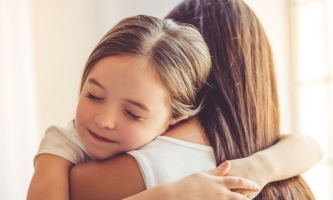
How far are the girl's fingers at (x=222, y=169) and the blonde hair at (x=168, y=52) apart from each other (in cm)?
16

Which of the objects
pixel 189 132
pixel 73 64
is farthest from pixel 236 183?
pixel 73 64

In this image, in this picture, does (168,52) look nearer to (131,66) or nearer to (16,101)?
(131,66)

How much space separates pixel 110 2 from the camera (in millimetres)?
2031

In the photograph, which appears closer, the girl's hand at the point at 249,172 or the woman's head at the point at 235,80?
the girl's hand at the point at 249,172

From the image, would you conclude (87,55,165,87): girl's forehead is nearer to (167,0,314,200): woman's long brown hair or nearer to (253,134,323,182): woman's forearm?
(167,0,314,200): woman's long brown hair

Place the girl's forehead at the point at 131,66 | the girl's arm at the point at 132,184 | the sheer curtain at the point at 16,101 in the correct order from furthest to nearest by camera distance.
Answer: the sheer curtain at the point at 16,101
the girl's forehead at the point at 131,66
the girl's arm at the point at 132,184

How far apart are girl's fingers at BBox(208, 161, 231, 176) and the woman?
3cm

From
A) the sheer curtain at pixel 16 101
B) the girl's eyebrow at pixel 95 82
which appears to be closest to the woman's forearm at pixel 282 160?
the girl's eyebrow at pixel 95 82

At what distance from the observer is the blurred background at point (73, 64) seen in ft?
5.30

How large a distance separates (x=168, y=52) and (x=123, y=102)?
14 centimetres

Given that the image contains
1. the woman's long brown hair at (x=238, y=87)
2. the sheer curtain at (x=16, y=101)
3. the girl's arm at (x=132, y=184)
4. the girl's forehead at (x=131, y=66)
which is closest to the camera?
the girl's arm at (x=132, y=184)

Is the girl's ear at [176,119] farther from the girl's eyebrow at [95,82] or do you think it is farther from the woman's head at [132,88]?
the girl's eyebrow at [95,82]

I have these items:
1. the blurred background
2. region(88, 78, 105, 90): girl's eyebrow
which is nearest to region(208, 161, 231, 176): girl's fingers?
region(88, 78, 105, 90): girl's eyebrow

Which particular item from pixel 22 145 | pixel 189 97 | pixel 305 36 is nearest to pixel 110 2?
pixel 22 145
